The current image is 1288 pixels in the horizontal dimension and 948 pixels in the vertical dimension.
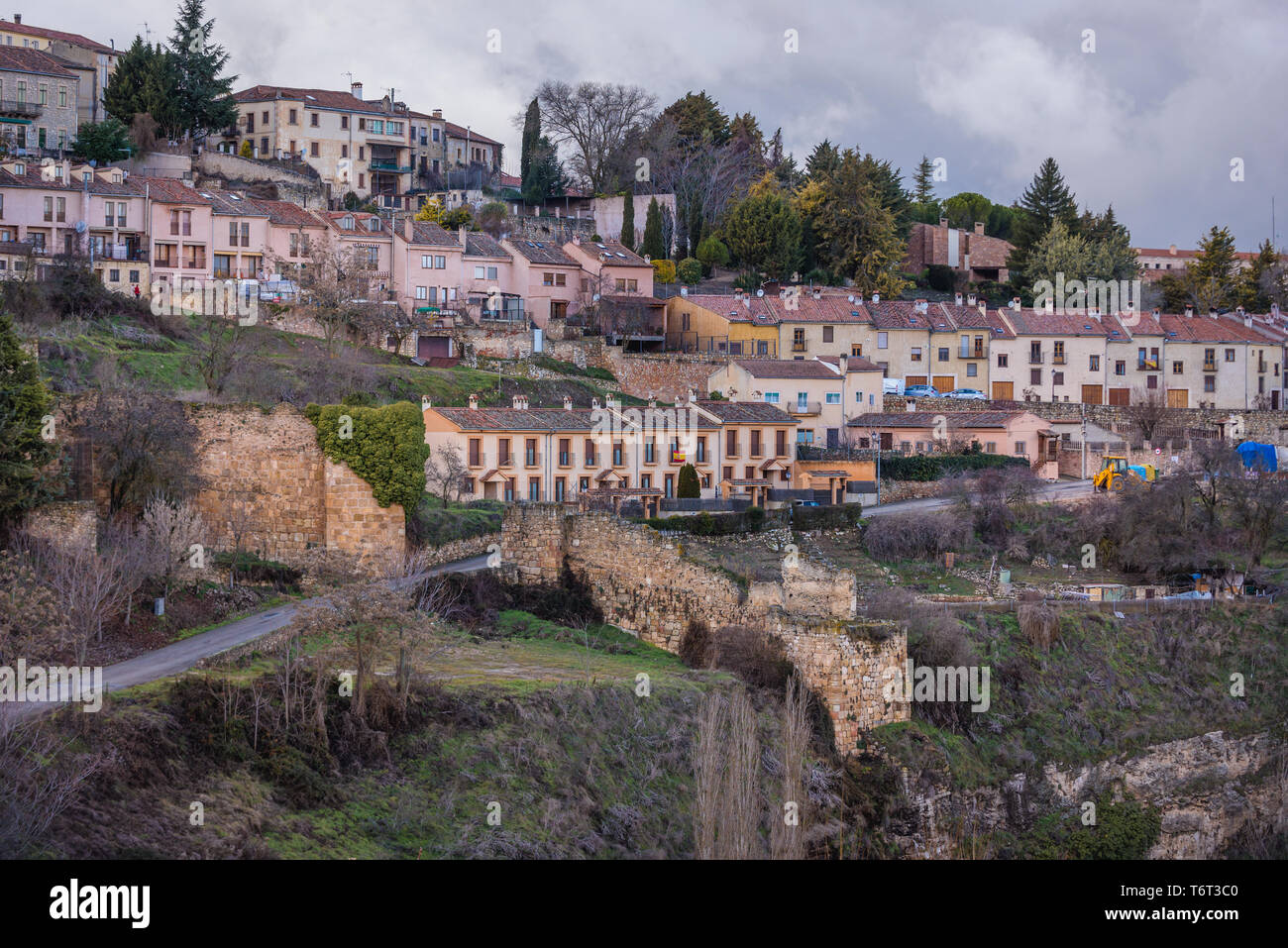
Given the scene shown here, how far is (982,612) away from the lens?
30.6 meters

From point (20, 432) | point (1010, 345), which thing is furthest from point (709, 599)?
point (1010, 345)

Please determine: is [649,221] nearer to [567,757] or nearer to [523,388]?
[523,388]

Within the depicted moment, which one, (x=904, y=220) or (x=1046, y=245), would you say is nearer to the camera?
(x=1046, y=245)

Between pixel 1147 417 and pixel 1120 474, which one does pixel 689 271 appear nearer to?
pixel 1147 417

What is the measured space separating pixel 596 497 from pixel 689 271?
29615 mm

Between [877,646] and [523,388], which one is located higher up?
[523,388]

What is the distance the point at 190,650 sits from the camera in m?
20.8

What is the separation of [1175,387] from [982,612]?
116ft

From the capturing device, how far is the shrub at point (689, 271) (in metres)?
64.6

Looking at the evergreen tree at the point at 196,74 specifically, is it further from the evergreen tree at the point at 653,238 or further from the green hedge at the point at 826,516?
the green hedge at the point at 826,516

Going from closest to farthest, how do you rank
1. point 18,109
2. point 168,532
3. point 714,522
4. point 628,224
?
point 168,532 < point 714,522 < point 18,109 < point 628,224

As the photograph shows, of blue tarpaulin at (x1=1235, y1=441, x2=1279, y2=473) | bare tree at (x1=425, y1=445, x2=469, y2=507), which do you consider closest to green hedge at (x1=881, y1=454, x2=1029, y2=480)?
blue tarpaulin at (x1=1235, y1=441, x2=1279, y2=473)
